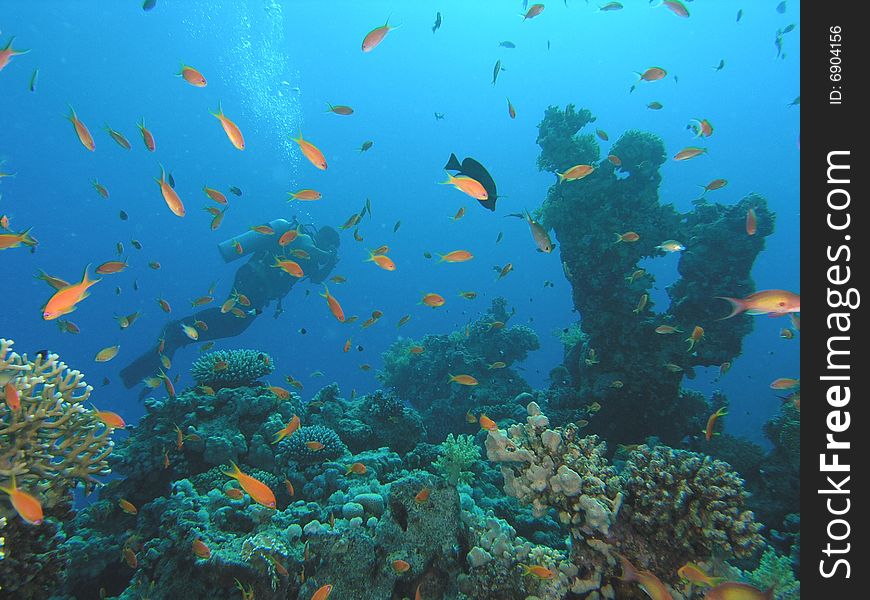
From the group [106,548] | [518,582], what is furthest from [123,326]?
[518,582]

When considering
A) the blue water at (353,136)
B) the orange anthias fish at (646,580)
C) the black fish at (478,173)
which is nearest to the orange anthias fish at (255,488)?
the orange anthias fish at (646,580)

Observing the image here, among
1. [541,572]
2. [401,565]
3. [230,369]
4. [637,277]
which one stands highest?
[637,277]

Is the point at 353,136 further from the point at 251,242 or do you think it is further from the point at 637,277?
the point at 637,277

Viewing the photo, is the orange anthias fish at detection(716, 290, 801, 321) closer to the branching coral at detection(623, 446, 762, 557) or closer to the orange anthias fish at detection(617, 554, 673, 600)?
the branching coral at detection(623, 446, 762, 557)

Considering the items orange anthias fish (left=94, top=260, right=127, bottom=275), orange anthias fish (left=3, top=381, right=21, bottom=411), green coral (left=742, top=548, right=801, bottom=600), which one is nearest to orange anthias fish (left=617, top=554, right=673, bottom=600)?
green coral (left=742, top=548, right=801, bottom=600)

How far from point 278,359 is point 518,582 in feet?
348

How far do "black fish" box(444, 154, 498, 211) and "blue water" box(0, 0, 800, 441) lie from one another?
4847 centimetres

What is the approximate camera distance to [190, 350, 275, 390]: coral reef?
8.10 metres

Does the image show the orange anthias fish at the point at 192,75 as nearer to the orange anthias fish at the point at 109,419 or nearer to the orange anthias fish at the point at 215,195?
the orange anthias fish at the point at 215,195

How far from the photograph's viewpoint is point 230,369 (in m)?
8.14

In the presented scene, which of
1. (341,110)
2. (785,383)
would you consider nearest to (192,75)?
(341,110)

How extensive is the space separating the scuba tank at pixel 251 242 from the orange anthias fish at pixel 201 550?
1205 centimetres

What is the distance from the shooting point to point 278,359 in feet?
329

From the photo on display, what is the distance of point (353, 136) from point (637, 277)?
105m
